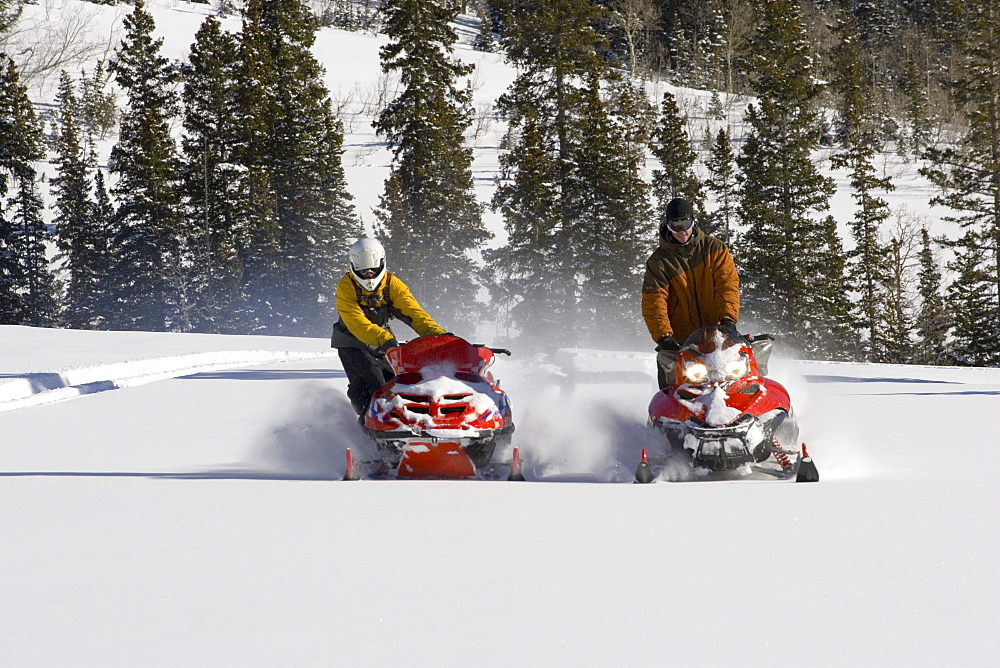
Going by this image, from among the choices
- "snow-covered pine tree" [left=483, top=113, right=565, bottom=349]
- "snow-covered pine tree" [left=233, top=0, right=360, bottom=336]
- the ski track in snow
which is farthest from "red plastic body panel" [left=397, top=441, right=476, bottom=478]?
"snow-covered pine tree" [left=233, top=0, right=360, bottom=336]

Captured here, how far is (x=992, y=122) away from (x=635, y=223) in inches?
568

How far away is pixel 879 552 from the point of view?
4.36 m

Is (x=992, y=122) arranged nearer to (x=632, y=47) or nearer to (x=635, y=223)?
(x=635, y=223)

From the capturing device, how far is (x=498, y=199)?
44.6m

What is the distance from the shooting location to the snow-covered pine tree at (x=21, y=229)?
51.0 meters

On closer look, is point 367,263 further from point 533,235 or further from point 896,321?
point 896,321

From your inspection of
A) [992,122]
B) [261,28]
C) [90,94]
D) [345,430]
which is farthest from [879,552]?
[90,94]

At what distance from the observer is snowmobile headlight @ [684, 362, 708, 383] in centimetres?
718

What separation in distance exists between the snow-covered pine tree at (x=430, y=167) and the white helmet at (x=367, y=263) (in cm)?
3476

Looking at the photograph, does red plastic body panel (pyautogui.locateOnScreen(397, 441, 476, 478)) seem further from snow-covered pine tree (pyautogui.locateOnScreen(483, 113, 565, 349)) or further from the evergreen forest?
snow-covered pine tree (pyautogui.locateOnScreen(483, 113, 565, 349))

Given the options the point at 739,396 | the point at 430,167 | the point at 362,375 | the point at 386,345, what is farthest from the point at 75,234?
the point at 739,396

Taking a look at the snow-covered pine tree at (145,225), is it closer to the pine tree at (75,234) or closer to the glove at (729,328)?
the pine tree at (75,234)

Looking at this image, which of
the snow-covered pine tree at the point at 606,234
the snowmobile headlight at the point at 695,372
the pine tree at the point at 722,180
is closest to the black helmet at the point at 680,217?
the snowmobile headlight at the point at 695,372

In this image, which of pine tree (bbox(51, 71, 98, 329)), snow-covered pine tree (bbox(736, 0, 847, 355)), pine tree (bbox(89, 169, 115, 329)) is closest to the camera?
snow-covered pine tree (bbox(736, 0, 847, 355))
